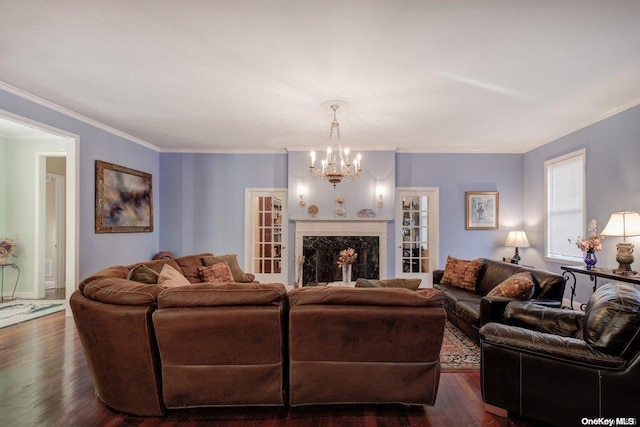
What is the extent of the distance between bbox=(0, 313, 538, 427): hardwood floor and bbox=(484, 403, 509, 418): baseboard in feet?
0.10

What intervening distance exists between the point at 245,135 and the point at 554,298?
4.67 meters

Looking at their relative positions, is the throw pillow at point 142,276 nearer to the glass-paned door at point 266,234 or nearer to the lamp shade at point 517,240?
the glass-paned door at point 266,234

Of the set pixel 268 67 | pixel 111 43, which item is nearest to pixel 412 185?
pixel 268 67

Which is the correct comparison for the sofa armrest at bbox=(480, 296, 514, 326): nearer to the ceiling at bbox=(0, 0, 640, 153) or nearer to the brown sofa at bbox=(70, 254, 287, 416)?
the brown sofa at bbox=(70, 254, 287, 416)

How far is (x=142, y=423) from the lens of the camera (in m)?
2.16

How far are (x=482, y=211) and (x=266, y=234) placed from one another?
4208 mm

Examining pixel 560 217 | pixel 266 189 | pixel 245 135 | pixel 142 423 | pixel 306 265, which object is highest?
pixel 245 135

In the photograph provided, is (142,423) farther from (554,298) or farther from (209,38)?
(554,298)

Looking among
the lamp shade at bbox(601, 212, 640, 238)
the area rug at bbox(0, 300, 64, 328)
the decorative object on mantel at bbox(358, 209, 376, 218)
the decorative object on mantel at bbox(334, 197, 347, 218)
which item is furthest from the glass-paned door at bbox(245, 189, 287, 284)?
the lamp shade at bbox(601, 212, 640, 238)

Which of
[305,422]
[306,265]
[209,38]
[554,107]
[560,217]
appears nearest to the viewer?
[305,422]

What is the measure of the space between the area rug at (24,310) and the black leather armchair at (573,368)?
5.48 m

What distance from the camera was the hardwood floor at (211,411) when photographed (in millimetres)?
2164

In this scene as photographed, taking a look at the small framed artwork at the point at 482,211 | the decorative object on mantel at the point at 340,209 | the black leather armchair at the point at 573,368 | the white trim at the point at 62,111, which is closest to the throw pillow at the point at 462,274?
the small framed artwork at the point at 482,211

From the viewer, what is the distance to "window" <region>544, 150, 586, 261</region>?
194 inches
